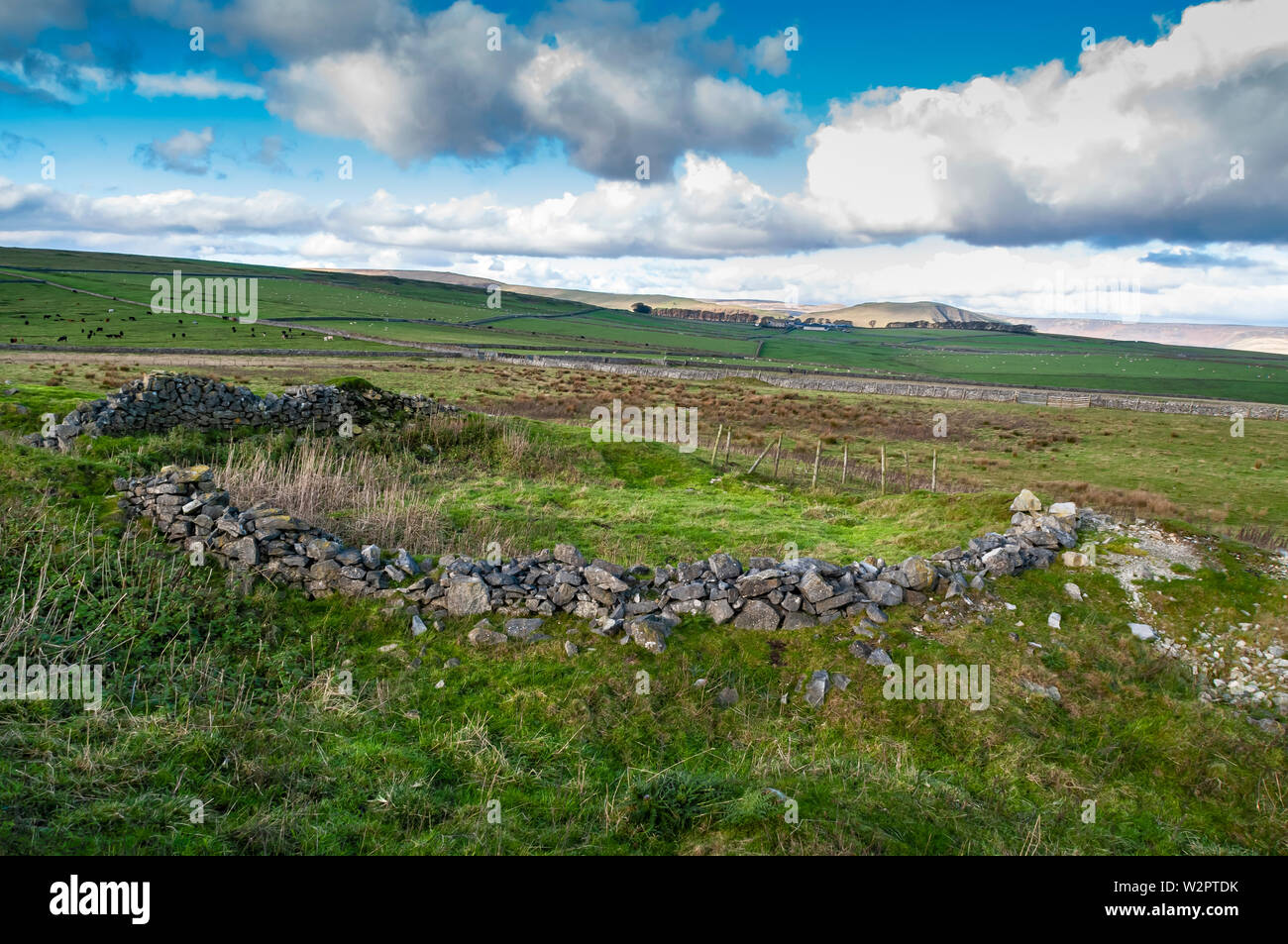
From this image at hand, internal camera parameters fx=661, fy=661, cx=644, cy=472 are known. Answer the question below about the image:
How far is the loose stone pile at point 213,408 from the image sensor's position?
16.8 m

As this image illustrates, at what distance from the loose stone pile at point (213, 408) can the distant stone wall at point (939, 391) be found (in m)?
51.8

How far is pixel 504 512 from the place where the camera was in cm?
1519

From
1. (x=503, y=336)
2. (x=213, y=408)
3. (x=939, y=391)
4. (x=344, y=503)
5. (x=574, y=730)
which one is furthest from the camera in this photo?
(x=503, y=336)

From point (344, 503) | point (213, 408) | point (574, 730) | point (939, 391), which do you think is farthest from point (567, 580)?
point (939, 391)

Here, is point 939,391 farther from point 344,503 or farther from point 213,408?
point 344,503

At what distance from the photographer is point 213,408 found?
1970 centimetres

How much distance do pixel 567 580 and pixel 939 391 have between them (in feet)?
244

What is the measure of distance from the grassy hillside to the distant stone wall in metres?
65.7

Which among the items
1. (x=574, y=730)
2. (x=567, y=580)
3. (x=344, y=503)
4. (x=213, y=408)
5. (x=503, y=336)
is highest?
(x=503, y=336)

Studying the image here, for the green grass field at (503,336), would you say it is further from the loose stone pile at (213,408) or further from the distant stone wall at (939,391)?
the loose stone pile at (213,408)
